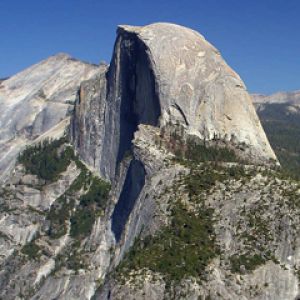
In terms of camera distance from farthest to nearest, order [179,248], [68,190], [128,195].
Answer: [68,190], [128,195], [179,248]

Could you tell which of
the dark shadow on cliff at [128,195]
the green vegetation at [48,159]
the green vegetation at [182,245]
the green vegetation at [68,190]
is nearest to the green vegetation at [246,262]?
the green vegetation at [182,245]

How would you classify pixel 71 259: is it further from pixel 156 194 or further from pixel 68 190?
pixel 156 194

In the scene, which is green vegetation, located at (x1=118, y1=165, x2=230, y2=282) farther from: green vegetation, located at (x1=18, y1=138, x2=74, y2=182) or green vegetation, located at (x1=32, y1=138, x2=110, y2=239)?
green vegetation, located at (x1=18, y1=138, x2=74, y2=182)

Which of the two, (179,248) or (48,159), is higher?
(48,159)

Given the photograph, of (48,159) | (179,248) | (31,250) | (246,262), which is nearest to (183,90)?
(31,250)

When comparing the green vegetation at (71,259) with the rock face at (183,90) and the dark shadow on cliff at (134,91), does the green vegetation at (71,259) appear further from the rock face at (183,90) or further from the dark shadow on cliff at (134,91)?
the rock face at (183,90)

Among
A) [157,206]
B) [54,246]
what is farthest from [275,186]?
[54,246]
